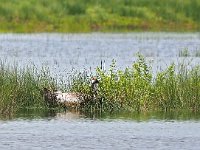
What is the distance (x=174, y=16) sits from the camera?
60.0 meters

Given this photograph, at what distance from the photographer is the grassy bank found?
5822cm

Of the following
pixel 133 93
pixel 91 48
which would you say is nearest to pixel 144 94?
pixel 133 93

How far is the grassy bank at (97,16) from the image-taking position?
2292 inches

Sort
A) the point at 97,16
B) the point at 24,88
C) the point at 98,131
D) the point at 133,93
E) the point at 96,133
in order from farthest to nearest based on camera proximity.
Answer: the point at 97,16, the point at 24,88, the point at 133,93, the point at 98,131, the point at 96,133

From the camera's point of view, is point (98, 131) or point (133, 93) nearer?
point (98, 131)

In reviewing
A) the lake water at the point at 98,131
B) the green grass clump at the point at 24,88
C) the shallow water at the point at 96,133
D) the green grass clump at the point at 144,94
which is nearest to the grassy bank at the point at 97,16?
the lake water at the point at 98,131

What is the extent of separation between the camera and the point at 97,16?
194ft

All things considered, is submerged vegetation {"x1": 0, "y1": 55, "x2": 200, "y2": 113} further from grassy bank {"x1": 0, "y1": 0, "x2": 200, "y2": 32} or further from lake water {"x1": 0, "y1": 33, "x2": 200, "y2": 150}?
grassy bank {"x1": 0, "y1": 0, "x2": 200, "y2": 32}

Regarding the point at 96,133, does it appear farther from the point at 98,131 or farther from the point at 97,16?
the point at 97,16

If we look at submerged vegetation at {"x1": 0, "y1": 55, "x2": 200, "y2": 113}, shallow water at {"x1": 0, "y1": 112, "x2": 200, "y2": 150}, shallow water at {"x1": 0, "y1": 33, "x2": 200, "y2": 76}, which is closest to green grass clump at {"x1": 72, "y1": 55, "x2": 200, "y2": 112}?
submerged vegetation at {"x1": 0, "y1": 55, "x2": 200, "y2": 113}

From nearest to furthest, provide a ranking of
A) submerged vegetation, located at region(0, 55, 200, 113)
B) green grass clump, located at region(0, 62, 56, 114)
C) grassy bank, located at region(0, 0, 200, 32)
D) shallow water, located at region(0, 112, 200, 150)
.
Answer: shallow water, located at region(0, 112, 200, 150) → green grass clump, located at region(0, 62, 56, 114) → submerged vegetation, located at region(0, 55, 200, 113) → grassy bank, located at region(0, 0, 200, 32)

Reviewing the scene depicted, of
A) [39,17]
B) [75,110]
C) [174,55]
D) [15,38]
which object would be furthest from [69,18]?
[75,110]

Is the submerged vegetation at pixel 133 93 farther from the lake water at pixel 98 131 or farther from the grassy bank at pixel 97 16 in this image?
the grassy bank at pixel 97 16

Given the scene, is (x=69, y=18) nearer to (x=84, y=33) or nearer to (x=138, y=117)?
(x=84, y=33)
